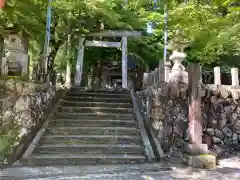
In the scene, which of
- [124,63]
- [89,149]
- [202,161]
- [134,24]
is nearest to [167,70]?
[202,161]

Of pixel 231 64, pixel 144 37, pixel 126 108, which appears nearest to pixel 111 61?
pixel 144 37

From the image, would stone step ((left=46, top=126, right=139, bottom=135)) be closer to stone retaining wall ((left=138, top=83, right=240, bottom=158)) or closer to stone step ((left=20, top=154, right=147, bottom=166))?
stone retaining wall ((left=138, top=83, right=240, bottom=158))

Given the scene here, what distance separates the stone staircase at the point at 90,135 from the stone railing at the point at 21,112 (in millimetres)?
409

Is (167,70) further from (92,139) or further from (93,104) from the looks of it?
(92,139)

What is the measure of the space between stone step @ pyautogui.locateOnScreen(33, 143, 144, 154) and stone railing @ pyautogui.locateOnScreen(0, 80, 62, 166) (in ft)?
1.88

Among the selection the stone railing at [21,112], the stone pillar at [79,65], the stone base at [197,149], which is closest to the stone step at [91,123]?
the stone railing at [21,112]

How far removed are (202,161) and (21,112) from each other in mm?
5046

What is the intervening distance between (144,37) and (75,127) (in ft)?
31.1

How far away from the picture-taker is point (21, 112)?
7.39 meters

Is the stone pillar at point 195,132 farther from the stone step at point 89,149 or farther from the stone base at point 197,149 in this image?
the stone step at point 89,149

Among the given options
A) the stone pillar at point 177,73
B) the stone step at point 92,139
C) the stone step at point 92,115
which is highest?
the stone pillar at point 177,73

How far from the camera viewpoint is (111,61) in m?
19.9

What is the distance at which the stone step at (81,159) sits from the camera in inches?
238

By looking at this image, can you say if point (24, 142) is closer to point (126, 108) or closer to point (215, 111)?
point (126, 108)
